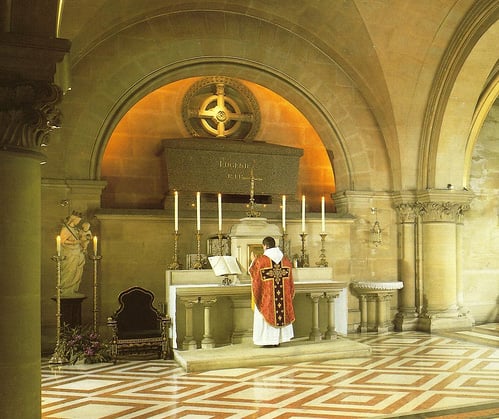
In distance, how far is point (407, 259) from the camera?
13117 millimetres

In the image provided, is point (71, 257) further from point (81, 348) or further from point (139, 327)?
point (139, 327)

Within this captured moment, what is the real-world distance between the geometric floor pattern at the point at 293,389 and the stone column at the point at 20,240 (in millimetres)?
2087

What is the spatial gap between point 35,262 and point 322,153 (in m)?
10.9

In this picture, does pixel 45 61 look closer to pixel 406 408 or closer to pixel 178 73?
pixel 406 408

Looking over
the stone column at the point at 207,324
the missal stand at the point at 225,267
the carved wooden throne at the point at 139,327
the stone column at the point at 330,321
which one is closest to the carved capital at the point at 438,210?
the stone column at the point at 330,321

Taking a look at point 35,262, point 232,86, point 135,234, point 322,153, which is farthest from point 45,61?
point 322,153

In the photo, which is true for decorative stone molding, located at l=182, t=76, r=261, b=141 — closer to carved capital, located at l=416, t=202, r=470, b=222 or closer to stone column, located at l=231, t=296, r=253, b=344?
carved capital, located at l=416, t=202, r=470, b=222

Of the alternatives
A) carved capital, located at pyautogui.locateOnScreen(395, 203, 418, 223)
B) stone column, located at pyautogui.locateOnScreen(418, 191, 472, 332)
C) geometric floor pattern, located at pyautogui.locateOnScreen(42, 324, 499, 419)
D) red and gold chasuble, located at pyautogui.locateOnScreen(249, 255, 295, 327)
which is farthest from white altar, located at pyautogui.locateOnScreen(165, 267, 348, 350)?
carved capital, located at pyautogui.locateOnScreen(395, 203, 418, 223)

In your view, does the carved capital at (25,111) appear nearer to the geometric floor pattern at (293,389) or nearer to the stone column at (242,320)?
the geometric floor pattern at (293,389)

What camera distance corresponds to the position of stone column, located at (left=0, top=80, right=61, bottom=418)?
4426 mm

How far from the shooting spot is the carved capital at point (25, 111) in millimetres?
4516

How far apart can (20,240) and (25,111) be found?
0.96 metres

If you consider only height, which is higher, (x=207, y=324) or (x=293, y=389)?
(x=207, y=324)

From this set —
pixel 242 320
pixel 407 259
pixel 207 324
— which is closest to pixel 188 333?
pixel 207 324
